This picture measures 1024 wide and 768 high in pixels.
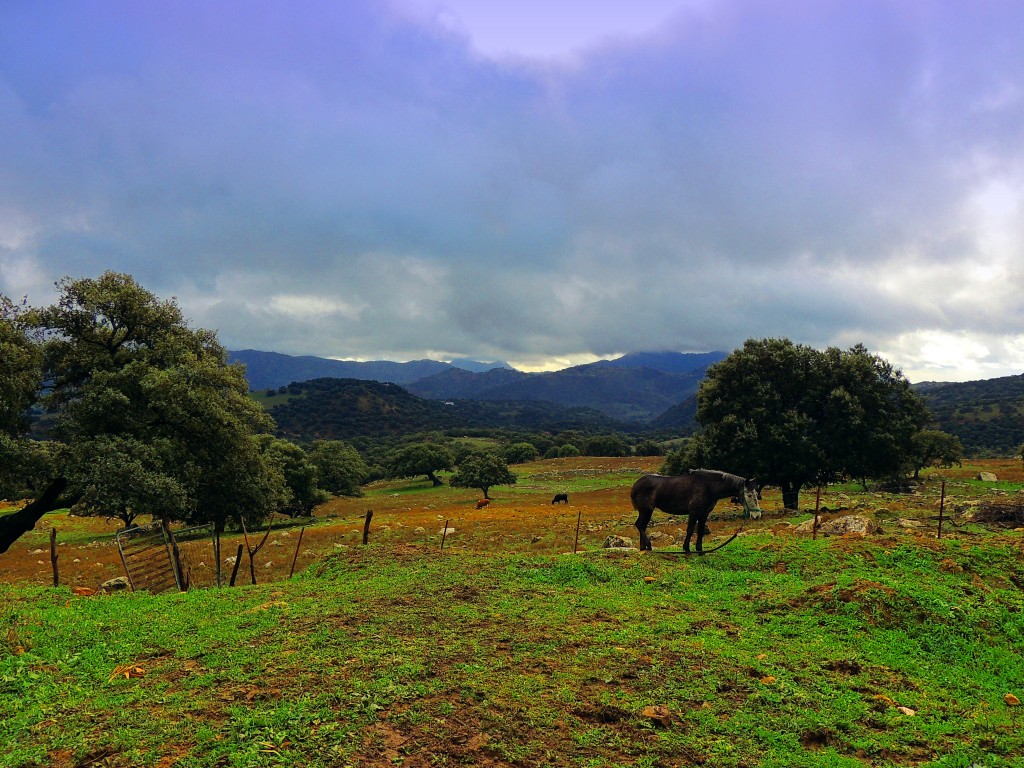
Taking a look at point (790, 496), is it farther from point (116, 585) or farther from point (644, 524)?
point (116, 585)

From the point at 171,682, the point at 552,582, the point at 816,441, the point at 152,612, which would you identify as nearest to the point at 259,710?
the point at 171,682

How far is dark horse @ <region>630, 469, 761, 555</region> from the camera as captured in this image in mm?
18859

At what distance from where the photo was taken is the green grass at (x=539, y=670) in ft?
22.0

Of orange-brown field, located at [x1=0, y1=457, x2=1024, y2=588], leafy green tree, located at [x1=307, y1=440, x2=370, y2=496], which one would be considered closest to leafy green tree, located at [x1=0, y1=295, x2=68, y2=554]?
orange-brown field, located at [x1=0, y1=457, x2=1024, y2=588]

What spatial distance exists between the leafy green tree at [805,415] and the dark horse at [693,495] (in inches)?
577

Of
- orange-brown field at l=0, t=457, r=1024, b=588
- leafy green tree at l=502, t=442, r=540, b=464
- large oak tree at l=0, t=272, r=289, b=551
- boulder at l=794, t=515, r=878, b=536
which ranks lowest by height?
leafy green tree at l=502, t=442, r=540, b=464

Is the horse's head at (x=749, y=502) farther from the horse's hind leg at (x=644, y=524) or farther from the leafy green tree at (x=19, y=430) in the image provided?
the leafy green tree at (x=19, y=430)

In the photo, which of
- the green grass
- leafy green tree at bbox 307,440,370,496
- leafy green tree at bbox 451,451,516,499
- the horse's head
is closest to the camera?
the green grass

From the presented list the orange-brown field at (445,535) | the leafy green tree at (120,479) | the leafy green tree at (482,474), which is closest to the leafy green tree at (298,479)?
the orange-brown field at (445,535)

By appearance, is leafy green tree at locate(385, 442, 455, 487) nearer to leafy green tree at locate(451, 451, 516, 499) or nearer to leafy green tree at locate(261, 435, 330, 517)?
leafy green tree at locate(451, 451, 516, 499)

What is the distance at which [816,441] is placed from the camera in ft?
107

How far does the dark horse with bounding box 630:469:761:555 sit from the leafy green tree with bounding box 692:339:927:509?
48.1 ft

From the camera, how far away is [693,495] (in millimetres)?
19234

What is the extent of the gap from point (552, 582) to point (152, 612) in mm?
10798
